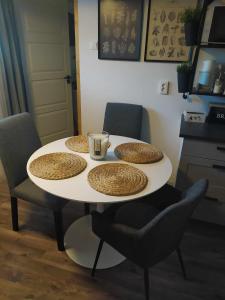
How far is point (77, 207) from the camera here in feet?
7.37

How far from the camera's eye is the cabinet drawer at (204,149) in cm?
168

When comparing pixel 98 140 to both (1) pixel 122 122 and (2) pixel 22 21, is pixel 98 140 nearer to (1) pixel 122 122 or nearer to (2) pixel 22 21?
(1) pixel 122 122

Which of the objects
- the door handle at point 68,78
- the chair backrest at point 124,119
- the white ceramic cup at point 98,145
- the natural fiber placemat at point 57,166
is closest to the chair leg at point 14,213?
the natural fiber placemat at point 57,166

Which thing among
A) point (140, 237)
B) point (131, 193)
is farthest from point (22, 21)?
point (140, 237)

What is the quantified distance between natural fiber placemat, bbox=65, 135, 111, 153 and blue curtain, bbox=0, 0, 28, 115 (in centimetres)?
117

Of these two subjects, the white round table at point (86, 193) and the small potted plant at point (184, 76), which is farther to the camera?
the small potted plant at point (184, 76)

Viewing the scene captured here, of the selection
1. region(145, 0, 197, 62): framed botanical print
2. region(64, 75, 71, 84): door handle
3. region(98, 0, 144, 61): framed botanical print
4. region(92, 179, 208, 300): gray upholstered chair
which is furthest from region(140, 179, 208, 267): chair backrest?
region(64, 75, 71, 84): door handle

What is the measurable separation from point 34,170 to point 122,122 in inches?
45.9

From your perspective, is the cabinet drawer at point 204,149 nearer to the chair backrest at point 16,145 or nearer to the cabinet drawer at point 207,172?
the cabinet drawer at point 207,172

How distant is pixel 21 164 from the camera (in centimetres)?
173

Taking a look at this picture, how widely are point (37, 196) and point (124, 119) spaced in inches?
45.0

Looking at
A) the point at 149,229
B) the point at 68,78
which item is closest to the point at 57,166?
the point at 149,229

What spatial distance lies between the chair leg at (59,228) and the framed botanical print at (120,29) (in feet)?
5.17

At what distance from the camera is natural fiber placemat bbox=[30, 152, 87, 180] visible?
4.24 feet
